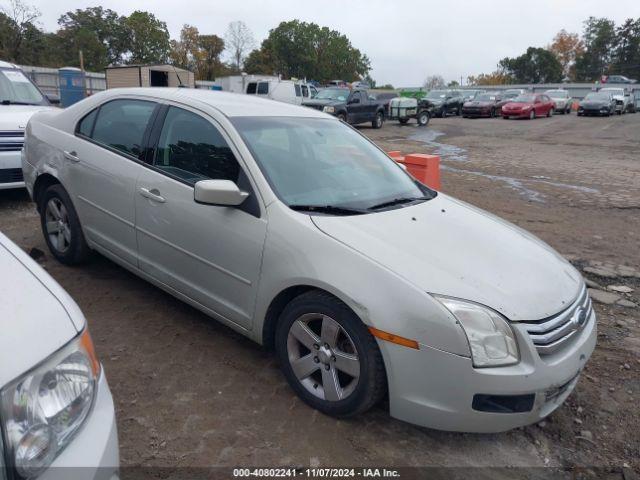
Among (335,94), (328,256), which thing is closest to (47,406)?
(328,256)

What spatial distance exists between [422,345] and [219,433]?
3.83ft

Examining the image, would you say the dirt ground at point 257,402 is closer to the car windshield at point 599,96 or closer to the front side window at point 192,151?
the front side window at point 192,151

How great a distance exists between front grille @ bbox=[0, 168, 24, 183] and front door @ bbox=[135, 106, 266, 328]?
11.7ft

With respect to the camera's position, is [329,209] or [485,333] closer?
[485,333]

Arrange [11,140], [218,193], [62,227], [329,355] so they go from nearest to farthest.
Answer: [329,355] < [218,193] < [62,227] < [11,140]

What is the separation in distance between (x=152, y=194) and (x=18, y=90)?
5.29 meters

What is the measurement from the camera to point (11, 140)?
20.1 feet

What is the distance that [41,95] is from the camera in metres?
7.60

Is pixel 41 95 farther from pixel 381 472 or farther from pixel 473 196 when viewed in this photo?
pixel 381 472

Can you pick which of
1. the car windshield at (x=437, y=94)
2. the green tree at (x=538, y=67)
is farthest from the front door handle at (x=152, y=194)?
the green tree at (x=538, y=67)

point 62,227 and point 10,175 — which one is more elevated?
point 10,175

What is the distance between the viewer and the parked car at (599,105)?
3109 cm

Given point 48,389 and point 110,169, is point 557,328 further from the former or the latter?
point 110,169

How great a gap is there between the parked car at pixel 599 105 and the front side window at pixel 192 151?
33.6m
